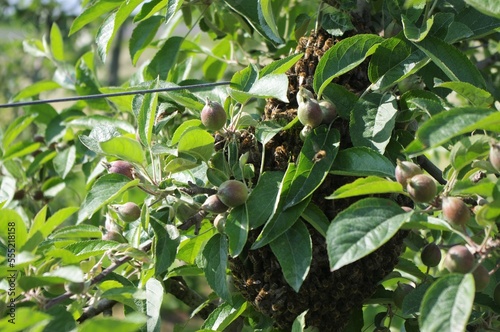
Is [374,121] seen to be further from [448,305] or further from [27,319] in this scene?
[27,319]

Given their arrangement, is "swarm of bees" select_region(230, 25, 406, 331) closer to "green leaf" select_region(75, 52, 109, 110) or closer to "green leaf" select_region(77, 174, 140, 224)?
"green leaf" select_region(77, 174, 140, 224)

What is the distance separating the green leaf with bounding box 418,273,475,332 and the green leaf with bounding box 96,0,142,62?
656 millimetres

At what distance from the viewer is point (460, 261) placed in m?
0.78

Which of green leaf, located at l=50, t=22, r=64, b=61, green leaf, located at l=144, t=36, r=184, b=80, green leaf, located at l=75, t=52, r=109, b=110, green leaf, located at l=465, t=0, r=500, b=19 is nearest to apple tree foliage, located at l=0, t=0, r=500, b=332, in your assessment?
green leaf, located at l=465, t=0, r=500, b=19

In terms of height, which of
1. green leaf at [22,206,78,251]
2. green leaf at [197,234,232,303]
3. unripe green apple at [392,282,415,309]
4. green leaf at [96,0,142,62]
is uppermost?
green leaf at [96,0,142,62]

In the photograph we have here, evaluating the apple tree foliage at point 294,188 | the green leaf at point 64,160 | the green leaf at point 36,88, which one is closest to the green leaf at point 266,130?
the apple tree foliage at point 294,188

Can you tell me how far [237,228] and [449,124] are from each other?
0.99 feet

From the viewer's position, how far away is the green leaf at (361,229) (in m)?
0.76

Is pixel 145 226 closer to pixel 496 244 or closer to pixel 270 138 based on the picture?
pixel 270 138

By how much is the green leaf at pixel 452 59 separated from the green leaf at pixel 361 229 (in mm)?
255

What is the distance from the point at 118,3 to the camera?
1216 mm

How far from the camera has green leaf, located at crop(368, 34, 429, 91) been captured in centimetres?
98

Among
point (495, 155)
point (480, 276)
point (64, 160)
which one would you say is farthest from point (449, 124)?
point (64, 160)

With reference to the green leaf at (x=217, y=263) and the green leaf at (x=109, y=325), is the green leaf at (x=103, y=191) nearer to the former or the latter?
the green leaf at (x=217, y=263)
